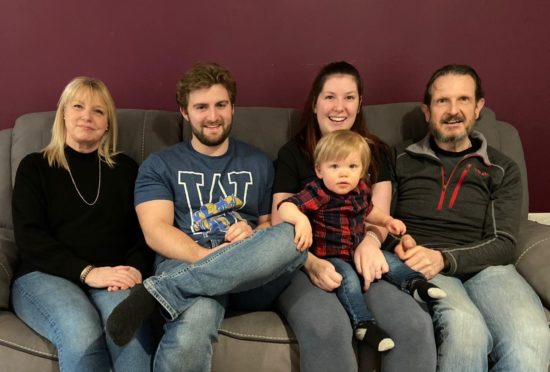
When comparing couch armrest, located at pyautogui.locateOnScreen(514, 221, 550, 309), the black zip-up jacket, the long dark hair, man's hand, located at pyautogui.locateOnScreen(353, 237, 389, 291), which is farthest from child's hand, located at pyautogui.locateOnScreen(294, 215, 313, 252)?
couch armrest, located at pyautogui.locateOnScreen(514, 221, 550, 309)

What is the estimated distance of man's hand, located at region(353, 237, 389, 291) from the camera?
170 centimetres

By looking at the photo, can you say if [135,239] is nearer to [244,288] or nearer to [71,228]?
[71,228]

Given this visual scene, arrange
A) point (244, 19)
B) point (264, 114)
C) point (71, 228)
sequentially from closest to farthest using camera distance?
point (71, 228)
point (264, 114)
point (244, 19)

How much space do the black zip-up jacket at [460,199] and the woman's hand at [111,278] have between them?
1053 mm

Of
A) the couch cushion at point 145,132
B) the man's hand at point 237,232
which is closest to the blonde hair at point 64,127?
the couch cushion at point 145,132

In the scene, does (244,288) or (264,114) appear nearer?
(244,288)

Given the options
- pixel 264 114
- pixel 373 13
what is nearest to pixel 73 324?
pixel 264 114

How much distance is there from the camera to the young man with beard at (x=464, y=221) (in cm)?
159

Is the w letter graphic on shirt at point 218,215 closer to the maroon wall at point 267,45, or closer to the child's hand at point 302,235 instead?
the child's hand at point 302,235

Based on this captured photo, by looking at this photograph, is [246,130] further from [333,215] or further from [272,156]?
[333,215]

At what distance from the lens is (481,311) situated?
1.70 m

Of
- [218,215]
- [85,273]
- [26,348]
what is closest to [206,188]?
[218,215]

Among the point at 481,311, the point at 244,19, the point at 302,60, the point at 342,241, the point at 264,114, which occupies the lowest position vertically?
the point at 481,311

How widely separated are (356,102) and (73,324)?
126cm
